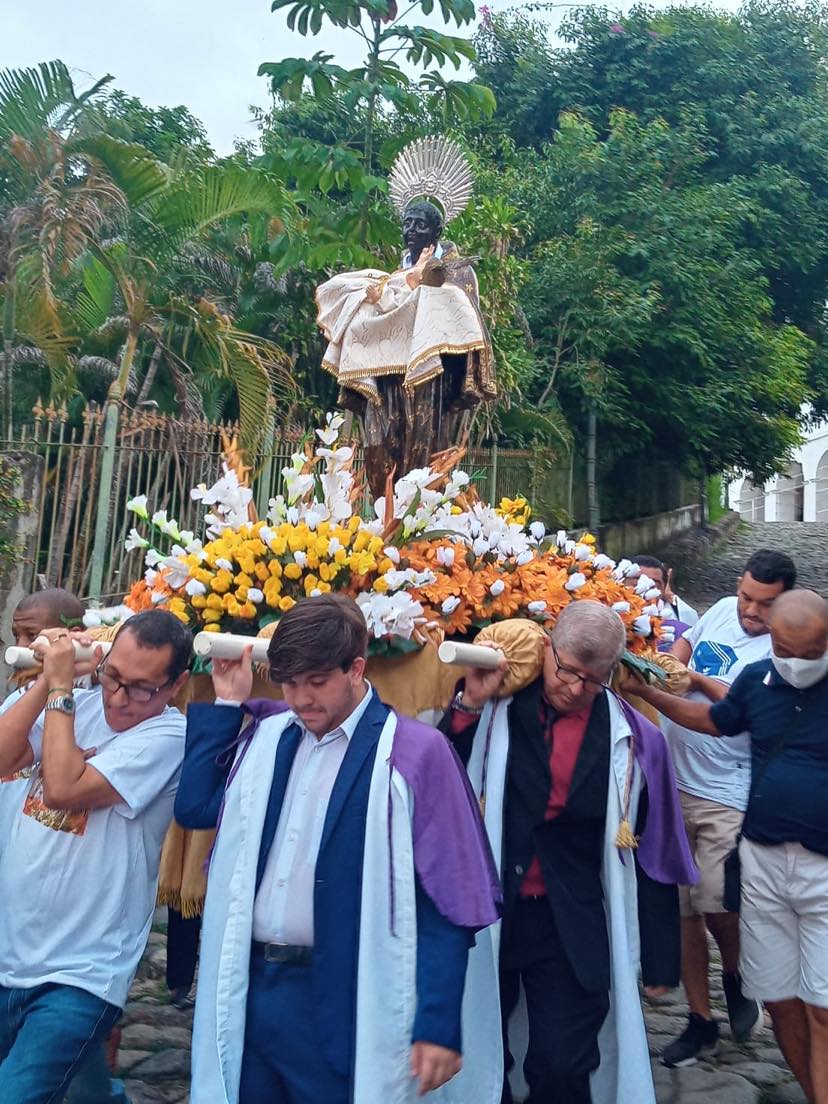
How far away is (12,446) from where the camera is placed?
7.92m

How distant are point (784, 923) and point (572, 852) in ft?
3.02

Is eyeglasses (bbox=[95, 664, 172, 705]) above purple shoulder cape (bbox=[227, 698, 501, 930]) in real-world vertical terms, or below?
above

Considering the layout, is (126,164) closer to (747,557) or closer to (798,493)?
(747,557)

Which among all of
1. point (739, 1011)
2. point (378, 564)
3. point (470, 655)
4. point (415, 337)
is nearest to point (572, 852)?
point (470, 655)

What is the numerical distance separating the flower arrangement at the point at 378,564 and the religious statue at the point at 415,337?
1.00 m

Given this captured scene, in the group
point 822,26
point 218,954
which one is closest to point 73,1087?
point 218,954

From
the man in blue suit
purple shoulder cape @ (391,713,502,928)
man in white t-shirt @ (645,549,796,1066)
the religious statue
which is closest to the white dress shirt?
the man in blue suit

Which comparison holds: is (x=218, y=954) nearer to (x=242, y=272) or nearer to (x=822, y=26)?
(x=242, y=272)

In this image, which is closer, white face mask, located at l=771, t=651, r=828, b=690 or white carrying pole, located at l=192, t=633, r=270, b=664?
white carrying pole, located at l=192, t=633, r=270, b=664

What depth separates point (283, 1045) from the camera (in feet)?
8.14

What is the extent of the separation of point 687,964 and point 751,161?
15.8m

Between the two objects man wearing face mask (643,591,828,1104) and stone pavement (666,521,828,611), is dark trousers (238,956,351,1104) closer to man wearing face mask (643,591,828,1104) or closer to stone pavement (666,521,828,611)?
man wearing face mask (643,591,828,1104)

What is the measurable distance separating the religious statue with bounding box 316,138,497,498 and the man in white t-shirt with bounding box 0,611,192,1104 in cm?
230

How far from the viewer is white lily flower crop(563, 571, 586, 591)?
3758mm
